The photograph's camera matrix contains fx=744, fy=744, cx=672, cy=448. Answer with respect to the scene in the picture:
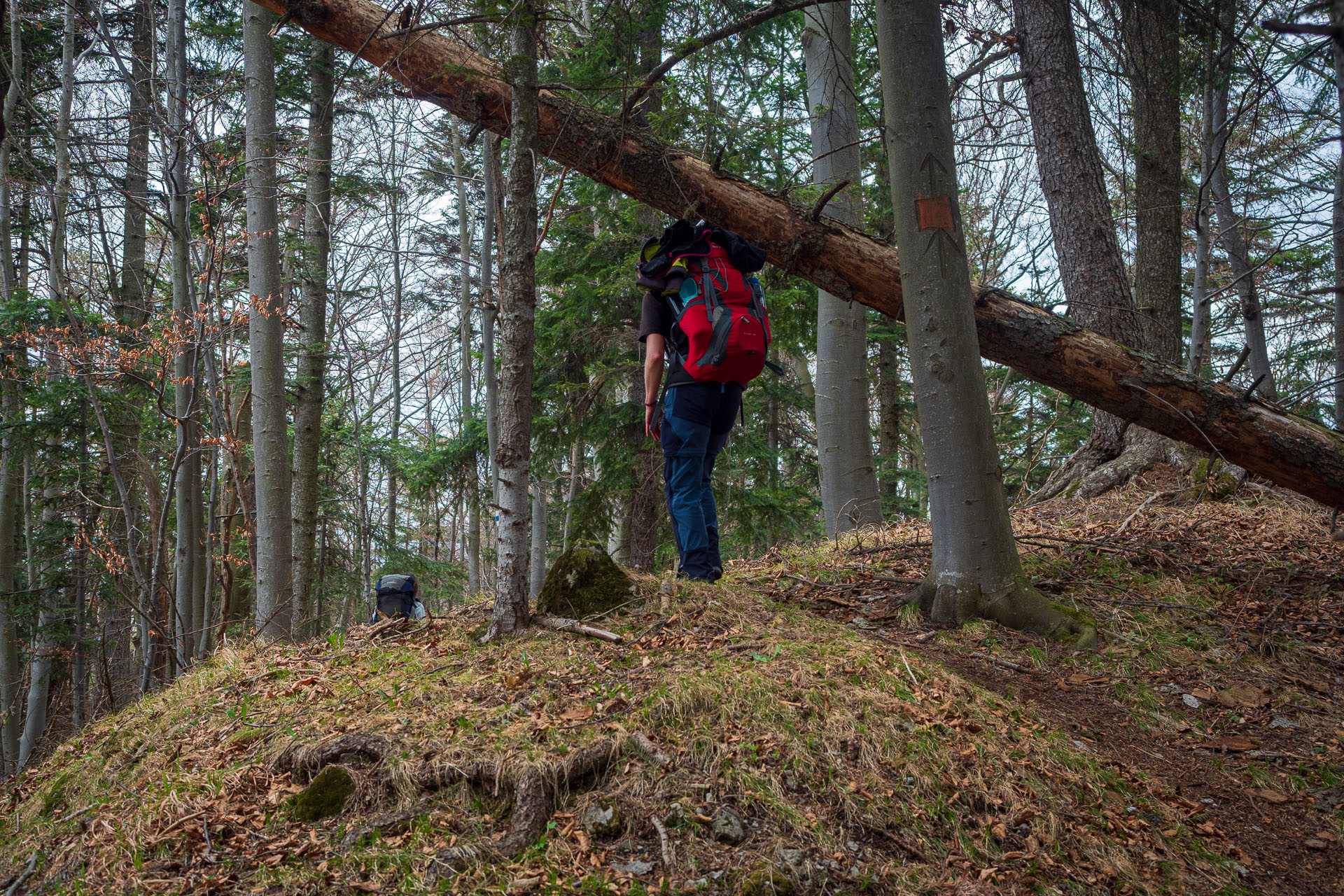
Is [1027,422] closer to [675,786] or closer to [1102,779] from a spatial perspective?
[1102,779]

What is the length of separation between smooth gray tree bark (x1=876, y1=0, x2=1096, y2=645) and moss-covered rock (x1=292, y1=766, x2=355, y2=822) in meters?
2.97

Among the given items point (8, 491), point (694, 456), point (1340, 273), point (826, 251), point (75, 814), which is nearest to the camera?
point (75, 814)

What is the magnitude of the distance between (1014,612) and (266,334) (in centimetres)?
682

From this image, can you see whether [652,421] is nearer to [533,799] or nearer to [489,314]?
[533,799]

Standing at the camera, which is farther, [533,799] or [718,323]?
[718,323]

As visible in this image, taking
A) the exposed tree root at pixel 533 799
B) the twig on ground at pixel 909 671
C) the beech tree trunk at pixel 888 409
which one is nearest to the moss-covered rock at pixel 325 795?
the exposed tree root at pixel 533 799

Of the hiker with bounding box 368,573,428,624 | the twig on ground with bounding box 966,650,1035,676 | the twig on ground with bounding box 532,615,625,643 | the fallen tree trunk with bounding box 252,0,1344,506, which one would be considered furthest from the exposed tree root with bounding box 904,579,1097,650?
the hiker with bounding box 368,573,428,624

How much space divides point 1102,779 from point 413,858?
2470mm

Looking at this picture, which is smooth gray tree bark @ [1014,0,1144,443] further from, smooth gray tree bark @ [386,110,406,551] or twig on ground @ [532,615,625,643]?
smooth gray tree bark @ [386,110,406,551]

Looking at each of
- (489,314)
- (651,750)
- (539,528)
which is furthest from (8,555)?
(651,750)

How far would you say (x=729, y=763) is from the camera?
2588 mm

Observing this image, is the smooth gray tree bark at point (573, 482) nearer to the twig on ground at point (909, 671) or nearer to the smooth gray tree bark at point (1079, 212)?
the smooth gray tree bark at point (1079, 212)

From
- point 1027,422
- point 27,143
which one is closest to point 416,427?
point 27,143

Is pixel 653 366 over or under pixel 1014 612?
over
